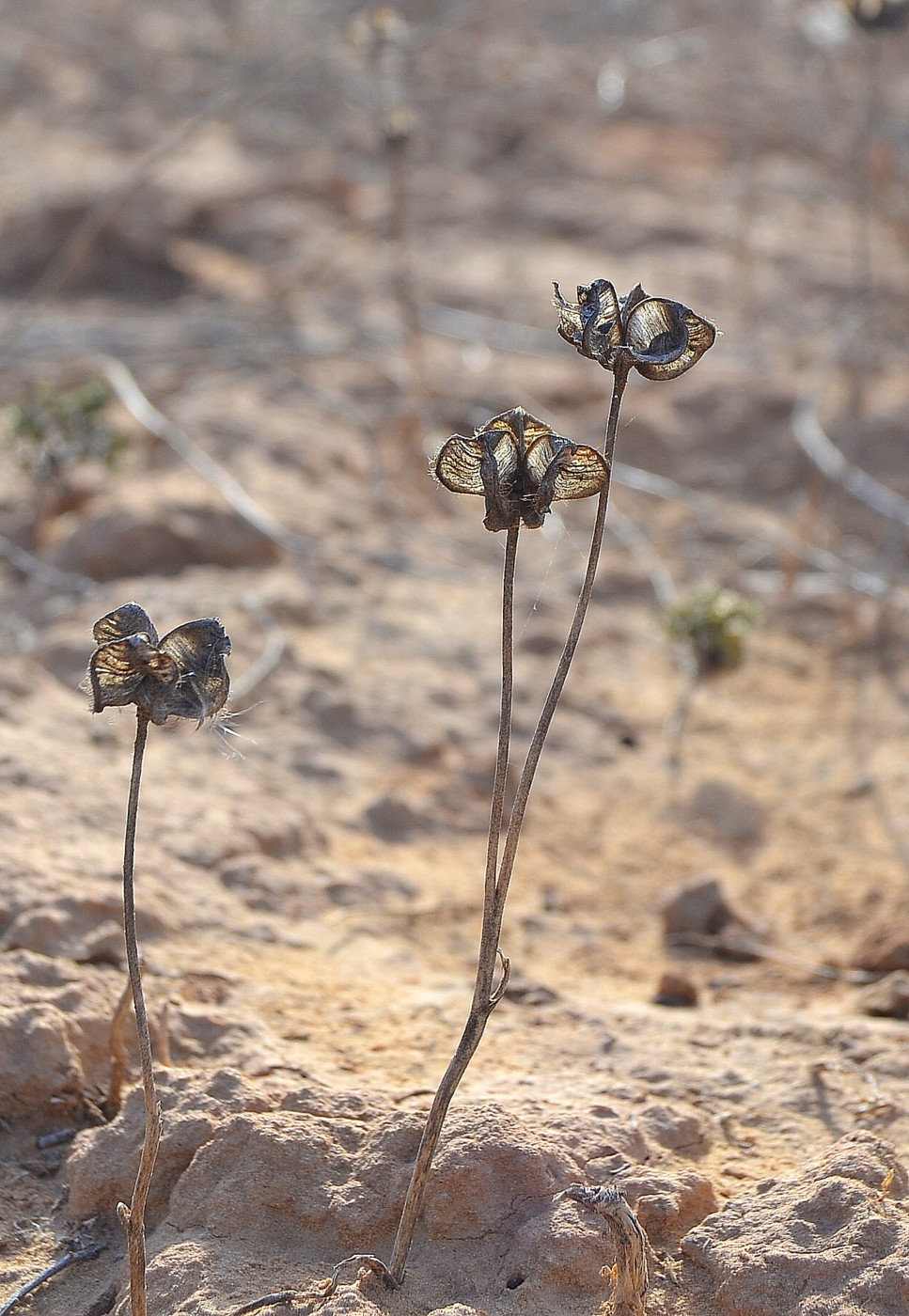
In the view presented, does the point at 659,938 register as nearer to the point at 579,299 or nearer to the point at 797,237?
the point at 579,299

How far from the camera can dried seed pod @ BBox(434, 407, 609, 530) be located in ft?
4.89

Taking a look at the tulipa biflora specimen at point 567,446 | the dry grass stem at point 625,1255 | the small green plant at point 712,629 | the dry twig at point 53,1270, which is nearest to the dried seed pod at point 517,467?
the tulipa biflora specimen at point 567,446

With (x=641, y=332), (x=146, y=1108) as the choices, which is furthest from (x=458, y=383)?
(x=146, y=1108)

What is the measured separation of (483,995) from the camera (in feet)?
5.28

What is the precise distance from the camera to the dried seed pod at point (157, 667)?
4.84 feet

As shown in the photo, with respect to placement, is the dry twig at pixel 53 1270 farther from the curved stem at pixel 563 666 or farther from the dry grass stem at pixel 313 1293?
the curved stem at pixel 563 666

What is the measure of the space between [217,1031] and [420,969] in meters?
0.61

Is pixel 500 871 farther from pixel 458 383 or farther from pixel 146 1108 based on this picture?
pixel 458 383

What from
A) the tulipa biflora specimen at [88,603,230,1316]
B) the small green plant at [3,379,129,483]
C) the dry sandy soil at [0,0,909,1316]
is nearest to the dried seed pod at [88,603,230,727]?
the tulipa biflora specimen at [88,603,230,1316]

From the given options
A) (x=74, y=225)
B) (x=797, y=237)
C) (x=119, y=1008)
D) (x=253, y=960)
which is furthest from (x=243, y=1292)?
(x=797, y=237)

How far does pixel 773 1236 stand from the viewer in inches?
68.6

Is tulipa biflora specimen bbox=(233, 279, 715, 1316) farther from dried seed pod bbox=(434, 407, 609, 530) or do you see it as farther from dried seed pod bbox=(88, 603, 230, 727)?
dried seed pod bbox=(88, 603, 230, 727)

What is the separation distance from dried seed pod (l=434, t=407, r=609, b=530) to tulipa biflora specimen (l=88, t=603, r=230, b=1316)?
32cm

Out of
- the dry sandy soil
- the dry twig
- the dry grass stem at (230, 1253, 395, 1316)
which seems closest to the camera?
the dry grass stem at (230, 1253, 395, 1316)
